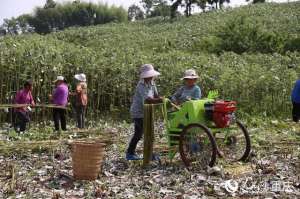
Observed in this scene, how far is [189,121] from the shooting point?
841cm

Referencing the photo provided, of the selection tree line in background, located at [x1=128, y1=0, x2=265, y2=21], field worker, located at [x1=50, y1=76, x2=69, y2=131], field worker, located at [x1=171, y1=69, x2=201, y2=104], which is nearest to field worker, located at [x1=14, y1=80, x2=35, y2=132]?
field worker, located at [x1=50, y1=76, x2=69, y2=131]

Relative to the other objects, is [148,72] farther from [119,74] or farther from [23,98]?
[119,74]

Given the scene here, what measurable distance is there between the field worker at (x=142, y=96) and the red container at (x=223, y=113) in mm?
981

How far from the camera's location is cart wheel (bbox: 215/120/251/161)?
867 cm

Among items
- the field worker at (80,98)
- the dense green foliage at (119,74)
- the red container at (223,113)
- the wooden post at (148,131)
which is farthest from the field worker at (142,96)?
the dense green foliage at (119,74)

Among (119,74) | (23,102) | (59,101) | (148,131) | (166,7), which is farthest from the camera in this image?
(166,7)

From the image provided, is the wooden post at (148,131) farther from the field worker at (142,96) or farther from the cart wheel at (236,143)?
the cart wheel at (236,143)

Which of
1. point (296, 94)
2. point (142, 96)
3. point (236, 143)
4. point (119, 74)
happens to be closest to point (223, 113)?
point (236, 143)

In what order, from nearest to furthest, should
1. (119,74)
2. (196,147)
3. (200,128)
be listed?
(200,128), (196,147), (119,74)

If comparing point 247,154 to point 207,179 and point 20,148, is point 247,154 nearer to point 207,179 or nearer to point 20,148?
point 207,179

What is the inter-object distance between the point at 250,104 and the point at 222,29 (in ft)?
73.0

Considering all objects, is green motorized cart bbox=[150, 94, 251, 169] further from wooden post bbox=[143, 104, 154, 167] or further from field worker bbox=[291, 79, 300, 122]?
field worker bbox=[291, 79, 300, 122]

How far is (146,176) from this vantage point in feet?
25.9

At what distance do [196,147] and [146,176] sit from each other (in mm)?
1006
